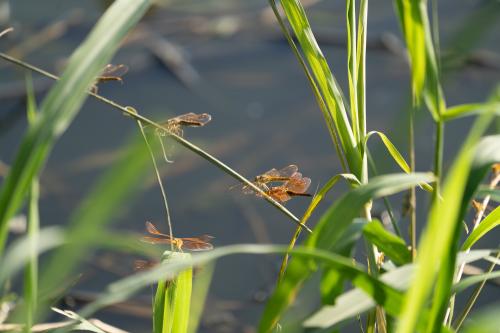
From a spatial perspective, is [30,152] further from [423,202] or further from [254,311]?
[423,202]

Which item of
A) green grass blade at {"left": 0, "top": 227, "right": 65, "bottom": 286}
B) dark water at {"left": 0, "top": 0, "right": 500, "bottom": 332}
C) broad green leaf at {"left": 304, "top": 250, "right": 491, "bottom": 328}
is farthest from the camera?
dark water at {"left": 0, "top": 0, "right": 500, "bottom": 332}

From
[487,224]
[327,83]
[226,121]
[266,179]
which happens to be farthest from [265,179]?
[226,121]

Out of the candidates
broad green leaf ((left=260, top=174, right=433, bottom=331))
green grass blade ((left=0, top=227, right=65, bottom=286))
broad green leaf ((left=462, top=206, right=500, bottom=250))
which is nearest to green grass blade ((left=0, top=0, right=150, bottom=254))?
green grass blade ((left=0, top=227, right=65, bottom=286))

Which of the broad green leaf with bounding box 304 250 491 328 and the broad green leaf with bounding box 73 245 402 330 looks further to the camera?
the broad green leaf with bounding box 304 250 491 328

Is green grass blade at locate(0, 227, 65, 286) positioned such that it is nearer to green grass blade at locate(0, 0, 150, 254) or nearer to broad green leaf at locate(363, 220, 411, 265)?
green grass blade at locate(0, 0, 150, 254)

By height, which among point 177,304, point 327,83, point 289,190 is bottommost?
point 177,304

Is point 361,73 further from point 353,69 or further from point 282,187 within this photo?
point 282,187

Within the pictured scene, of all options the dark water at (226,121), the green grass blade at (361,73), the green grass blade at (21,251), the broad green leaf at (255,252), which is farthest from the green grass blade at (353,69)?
the dark water at (226,121)

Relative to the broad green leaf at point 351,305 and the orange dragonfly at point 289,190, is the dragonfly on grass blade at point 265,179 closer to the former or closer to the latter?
the orange dragonfly at point 289,190
